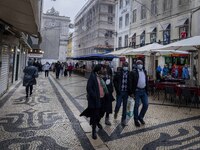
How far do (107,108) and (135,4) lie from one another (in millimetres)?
26903

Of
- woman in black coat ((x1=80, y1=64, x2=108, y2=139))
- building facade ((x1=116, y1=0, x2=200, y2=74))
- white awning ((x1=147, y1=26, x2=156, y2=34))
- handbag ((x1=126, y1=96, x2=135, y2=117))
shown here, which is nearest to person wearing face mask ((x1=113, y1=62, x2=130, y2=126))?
handbag ((x1=126, y1=96, x2=135, y2=117))

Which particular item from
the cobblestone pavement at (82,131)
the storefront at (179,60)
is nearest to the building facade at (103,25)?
the storefront at (179,60)

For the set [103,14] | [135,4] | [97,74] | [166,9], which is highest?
[103,14]

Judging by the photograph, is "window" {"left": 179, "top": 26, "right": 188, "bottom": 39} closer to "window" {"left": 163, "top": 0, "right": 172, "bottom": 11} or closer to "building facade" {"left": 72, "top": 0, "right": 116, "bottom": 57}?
"window" {"left": 163, "top": 0, "right": 172, "bottom": 11}

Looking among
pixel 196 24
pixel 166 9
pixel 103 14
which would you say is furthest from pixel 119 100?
pixel 103 14

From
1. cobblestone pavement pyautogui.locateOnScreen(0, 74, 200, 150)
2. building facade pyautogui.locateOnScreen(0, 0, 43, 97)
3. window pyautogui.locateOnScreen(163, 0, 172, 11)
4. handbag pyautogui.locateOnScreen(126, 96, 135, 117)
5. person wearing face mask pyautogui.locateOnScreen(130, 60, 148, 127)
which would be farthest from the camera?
window pyautogui.locateOnScreen(163, 0, 172, 11)

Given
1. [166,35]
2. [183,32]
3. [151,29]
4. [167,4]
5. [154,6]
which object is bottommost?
[183,32]

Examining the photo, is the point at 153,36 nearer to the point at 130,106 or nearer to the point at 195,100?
the point at 195,100

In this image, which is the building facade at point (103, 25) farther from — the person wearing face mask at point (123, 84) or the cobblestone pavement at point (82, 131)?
the person wearing face mask at point (123, 84)

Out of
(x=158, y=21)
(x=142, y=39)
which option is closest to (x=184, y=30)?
(x=158, y=21)

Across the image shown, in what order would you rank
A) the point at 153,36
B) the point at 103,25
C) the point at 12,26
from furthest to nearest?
1. the point at 103,25
2. the point at 153,36
3. the point at 12,26

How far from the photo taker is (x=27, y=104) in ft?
31.2

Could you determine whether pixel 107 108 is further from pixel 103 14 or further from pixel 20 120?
pixel 103 14

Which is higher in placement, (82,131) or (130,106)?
(130,106)
